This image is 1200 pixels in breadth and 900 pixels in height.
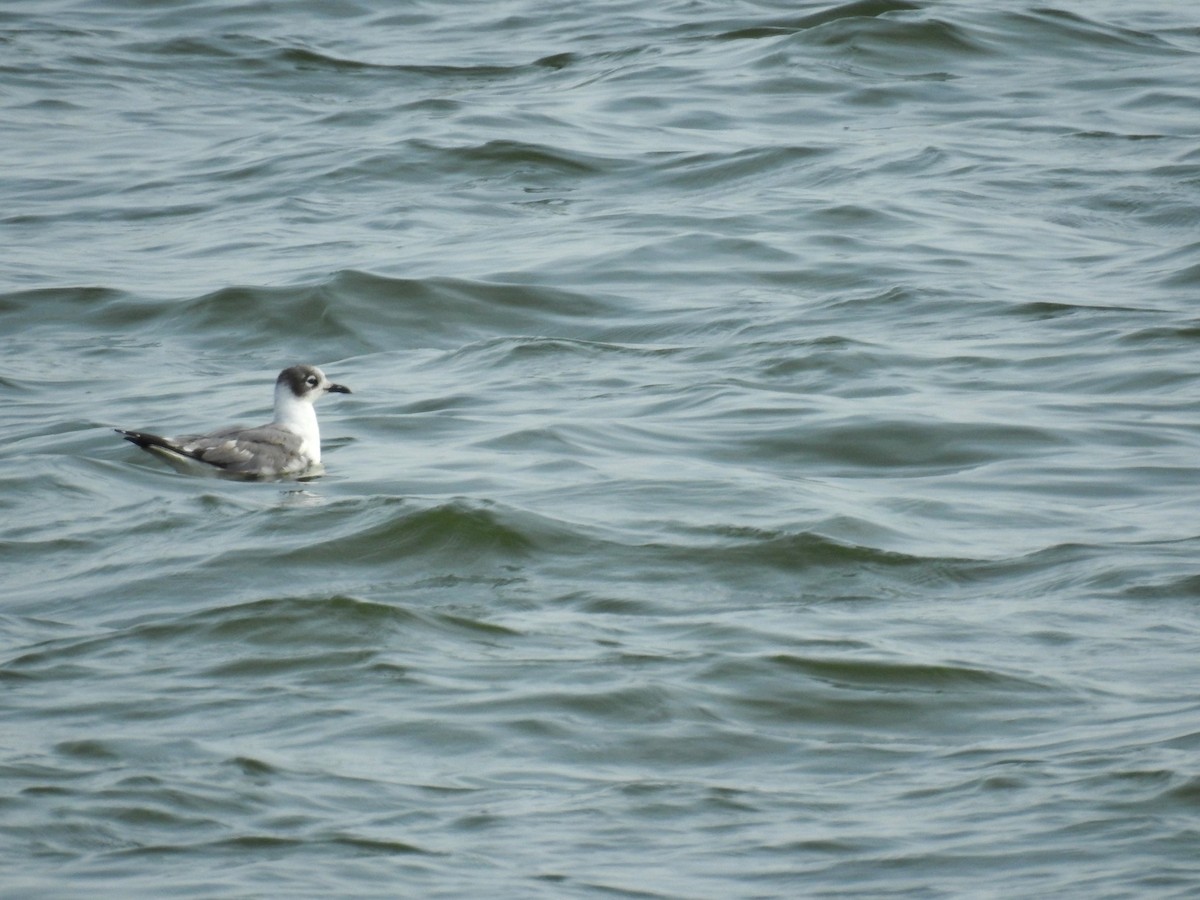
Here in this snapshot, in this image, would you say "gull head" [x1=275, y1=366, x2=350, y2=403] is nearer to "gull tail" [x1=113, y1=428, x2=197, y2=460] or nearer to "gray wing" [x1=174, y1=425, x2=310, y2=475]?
"gray wing" [x1=174, y1=425, x2=310, y2=475]

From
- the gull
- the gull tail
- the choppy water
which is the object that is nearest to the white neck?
the gull

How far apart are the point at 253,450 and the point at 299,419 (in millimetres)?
294

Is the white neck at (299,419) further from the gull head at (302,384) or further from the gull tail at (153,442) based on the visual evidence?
the gull tail at (153,442)

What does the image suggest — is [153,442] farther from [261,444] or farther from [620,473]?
[620,473]

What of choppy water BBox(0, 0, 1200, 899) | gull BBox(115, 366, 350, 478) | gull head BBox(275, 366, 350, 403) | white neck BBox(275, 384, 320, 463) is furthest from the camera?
gull head BBox(275, 366, 350, 403)

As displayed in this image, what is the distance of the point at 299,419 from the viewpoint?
10.2 m

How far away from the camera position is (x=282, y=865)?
18.4ft

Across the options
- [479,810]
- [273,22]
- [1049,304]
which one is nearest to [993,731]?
[479,810]

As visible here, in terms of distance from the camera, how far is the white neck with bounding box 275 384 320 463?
10.2 metres

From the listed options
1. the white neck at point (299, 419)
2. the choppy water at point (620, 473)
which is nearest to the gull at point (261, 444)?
the white neck at point (299, 419)

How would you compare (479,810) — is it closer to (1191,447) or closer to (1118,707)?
(1118,707)

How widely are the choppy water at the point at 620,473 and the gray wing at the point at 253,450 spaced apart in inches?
5.9

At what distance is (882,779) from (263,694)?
6.88 ft

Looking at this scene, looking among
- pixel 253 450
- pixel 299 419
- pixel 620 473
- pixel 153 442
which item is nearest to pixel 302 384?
pixel 299 419
